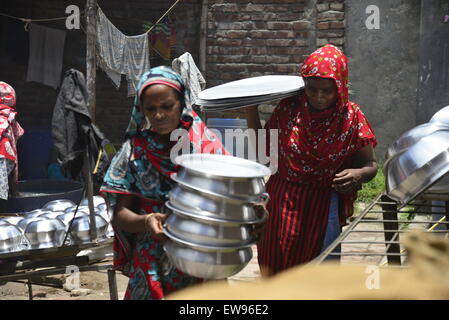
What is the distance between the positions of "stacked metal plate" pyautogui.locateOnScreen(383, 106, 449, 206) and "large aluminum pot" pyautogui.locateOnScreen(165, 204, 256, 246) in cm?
65

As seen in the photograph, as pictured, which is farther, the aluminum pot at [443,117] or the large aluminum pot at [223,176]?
the aluminum pot at [443,117]

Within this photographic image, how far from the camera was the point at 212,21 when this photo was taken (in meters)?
7.71

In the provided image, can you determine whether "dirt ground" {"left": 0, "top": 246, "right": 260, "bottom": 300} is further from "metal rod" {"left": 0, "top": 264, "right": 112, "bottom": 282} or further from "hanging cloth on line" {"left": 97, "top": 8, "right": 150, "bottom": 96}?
"hanging cloth on line" {"left": 97, "top": 8, "right": 150, "bottom": 96}

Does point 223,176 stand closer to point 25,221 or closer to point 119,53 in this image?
point 25,221

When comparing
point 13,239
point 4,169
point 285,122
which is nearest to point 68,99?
point 13,239

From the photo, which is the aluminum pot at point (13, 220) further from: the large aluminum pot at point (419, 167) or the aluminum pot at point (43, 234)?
the large aluminum pot at point (419, 167)

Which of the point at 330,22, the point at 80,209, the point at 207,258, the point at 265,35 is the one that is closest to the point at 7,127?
the point at 80,209

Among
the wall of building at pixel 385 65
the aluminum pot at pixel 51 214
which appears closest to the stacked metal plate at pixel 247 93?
the aluminum pot at pixel 51 214

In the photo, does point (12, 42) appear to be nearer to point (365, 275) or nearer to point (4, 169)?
point (4, 169)

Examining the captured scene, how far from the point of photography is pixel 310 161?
2902 mm

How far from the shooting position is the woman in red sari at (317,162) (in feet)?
9.32

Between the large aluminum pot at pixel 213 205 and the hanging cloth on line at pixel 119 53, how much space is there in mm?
6345

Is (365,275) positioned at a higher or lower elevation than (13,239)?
higher
